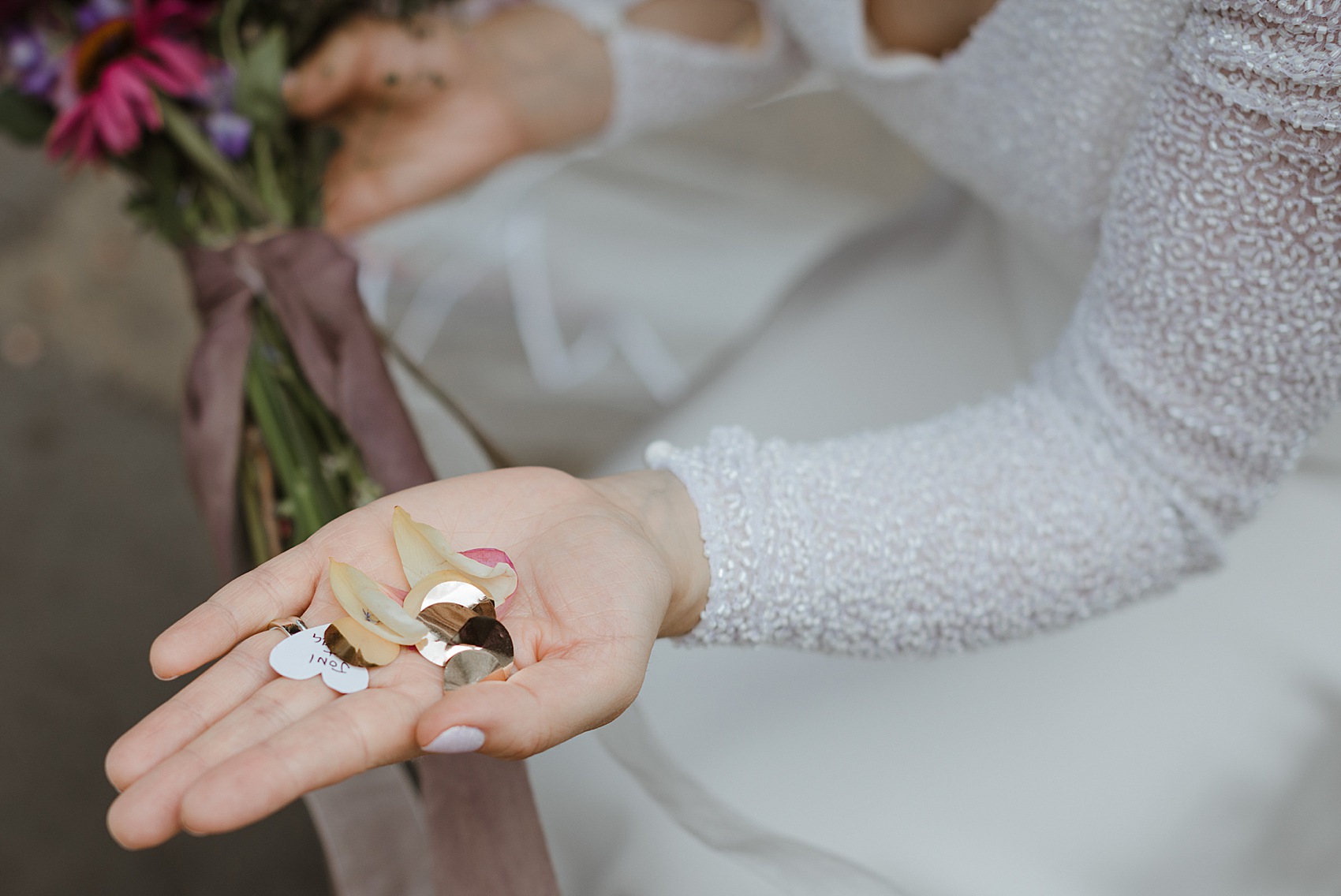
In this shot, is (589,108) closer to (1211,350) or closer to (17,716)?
(1211,350)

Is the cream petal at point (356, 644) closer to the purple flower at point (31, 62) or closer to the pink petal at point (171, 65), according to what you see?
the pink petal at point (171, 65)

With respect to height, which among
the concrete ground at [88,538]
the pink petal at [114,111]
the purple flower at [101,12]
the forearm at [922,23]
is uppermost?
the forearm at [922,23]

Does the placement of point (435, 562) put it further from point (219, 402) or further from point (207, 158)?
point (207, 158)

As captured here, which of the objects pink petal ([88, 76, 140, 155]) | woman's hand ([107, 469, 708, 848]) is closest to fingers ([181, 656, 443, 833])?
woman's hand ([107, 469, 708, 848])

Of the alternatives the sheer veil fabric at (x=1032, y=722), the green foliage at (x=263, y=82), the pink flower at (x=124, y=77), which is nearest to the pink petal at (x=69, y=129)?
the pink flower at (x=124, y=77)

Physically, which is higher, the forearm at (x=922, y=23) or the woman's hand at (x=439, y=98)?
the forearm at (x=922, y=23)

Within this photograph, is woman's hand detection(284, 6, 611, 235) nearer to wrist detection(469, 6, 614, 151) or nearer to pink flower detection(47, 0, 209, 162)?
wrist detection(469, 6, 614, 151)

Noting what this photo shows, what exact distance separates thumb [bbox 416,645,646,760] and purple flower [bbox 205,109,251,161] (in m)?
0.59

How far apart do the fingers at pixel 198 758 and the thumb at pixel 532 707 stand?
0.20 feet

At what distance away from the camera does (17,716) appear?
1.40 metres

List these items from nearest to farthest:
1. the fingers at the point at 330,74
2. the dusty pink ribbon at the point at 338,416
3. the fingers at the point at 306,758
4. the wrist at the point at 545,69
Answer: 1. the fingers at the point at 306,758
2. the dusty pink ribbon at the point at 338,416
3. the fingers at the point at 330,74
4. the wrist at the point at 545,69

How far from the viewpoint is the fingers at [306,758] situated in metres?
0.38

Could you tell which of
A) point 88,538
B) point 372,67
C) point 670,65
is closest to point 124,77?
point 372,67

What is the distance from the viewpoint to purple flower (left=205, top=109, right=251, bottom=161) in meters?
0.81
